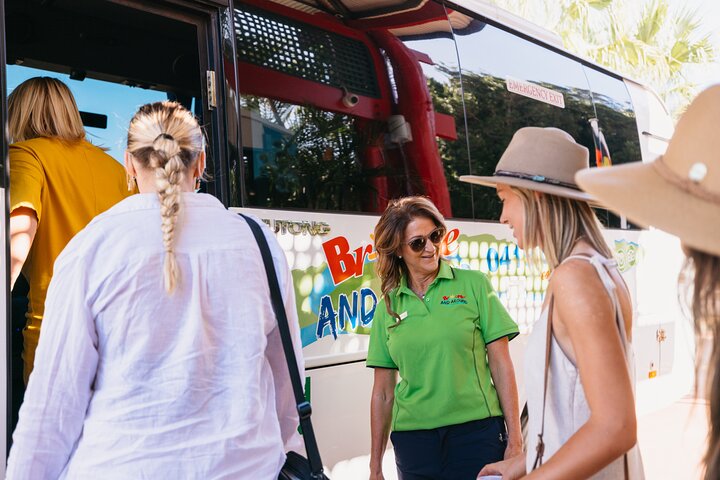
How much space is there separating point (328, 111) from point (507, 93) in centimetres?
204

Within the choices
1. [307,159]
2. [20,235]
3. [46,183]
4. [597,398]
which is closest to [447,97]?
[307,159]

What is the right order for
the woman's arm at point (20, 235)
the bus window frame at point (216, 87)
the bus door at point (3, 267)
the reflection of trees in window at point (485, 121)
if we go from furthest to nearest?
the reflection of trees in window at point (485, 121) → the bus window frame at point (216, 87) → the woman's arm at point (20, 235) → the bus door at point (3, 267)

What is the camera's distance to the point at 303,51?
14.0ft

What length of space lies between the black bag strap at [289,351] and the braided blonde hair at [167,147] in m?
0.22

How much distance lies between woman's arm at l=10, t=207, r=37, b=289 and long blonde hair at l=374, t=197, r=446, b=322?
1454 mm

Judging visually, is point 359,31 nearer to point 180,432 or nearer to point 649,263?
point 180,432

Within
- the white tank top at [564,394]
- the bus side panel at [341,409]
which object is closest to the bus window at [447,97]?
the bus side panel at [341,409]

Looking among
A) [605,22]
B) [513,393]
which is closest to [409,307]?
[513,393]

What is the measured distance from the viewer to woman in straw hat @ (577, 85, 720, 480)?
1190 millimetres

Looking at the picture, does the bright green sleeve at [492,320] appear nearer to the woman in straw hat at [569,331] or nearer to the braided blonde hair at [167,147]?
the woman in straw hat at [569,331]

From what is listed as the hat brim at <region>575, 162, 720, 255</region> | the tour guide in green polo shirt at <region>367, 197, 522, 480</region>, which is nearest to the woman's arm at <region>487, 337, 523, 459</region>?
the tour guide in green polo shirt at <region>367, 197, 522, 480</region>

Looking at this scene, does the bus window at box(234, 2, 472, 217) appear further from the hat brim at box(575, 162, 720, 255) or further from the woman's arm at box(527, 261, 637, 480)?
the hat brim at box(575, 162, 720, 255)

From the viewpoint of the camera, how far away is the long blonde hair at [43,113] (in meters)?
3.73

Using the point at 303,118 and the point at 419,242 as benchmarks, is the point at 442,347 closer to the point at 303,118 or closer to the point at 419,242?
the point at 419,242
